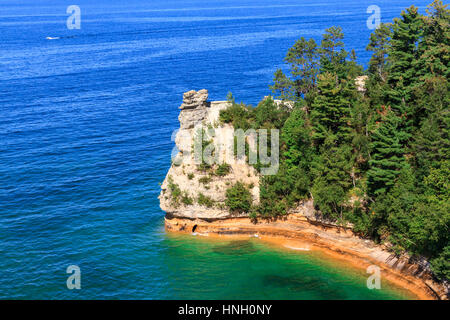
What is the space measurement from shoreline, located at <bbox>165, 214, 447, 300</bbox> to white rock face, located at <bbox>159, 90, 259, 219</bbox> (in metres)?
1.93

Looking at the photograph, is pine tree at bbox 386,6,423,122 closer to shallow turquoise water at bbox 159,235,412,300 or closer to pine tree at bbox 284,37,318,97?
pine tree at bbox 284,37,318,97

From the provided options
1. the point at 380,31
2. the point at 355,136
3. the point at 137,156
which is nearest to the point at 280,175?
the point at 355,136

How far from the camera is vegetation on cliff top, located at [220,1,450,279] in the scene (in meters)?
56.4

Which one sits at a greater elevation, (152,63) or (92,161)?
(152,63)

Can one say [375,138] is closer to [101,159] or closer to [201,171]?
[201,171]

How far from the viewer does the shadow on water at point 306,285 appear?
5593cm

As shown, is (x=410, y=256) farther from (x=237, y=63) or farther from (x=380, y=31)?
(x=237, y=63)

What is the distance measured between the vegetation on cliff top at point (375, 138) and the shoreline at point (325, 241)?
1.94 meters

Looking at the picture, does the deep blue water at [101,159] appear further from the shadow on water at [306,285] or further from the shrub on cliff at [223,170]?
the shrub on cliff at [223,170]

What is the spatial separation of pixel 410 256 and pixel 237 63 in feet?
354

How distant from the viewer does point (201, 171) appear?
7162 cm

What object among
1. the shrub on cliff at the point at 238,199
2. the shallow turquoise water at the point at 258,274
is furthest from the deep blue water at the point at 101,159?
the shrub on cliff at the point at 238,199

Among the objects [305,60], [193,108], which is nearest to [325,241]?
[193,108]

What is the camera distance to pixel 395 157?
195 ft
